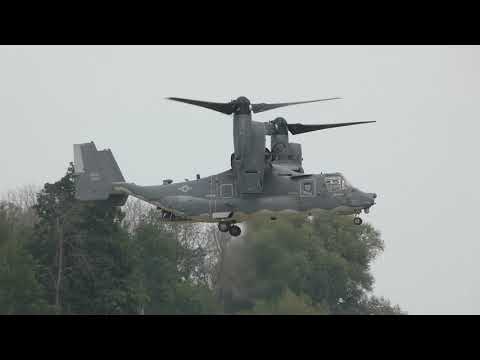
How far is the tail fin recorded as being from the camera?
4291cm

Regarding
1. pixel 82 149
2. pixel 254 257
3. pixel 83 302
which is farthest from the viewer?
pixel 83 302

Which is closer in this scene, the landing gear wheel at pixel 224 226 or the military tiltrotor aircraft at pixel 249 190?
the military tiltrotor aircraft at pixel 249 190

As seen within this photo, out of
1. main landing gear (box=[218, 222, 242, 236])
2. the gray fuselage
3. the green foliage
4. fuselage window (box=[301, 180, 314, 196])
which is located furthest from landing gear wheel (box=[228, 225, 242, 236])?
the green foliage

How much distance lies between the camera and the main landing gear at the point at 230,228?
4050 cm

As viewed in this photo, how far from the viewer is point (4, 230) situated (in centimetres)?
5619

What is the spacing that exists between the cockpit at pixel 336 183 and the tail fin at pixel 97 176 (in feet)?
29.2

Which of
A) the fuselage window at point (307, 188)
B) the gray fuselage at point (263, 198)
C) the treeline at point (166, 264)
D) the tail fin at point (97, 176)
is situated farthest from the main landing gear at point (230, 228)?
the treeline at point (166, 264)

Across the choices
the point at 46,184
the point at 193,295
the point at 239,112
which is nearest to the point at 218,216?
the point at 239,112

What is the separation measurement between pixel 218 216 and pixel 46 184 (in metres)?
20.2

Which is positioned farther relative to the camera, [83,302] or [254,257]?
[83,302]

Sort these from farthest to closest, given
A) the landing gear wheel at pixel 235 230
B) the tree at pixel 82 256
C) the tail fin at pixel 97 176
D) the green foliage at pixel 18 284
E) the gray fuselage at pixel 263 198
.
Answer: the tree at pixel 82 256 → the green foliage at pixel 18 284 → the tail fin at pixel 97 176 → the landing gear wheel at pixel 235 230 → the gray fuselage at pixel 263 198

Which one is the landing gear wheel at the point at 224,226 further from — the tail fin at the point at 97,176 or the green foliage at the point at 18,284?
the green foliage at the point at 18,284

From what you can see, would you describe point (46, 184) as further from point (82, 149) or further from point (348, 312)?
point (348, 312)

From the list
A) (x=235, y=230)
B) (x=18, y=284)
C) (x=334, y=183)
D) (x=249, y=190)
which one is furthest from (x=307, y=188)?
(x=18, y=284)
